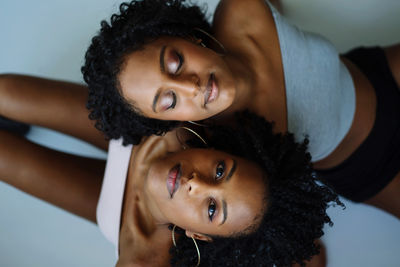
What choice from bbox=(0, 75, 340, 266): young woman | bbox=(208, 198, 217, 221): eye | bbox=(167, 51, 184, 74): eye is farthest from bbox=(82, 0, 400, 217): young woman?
bbox=(208, 198, 217, 221): eye

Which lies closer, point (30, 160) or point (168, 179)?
point (168, 179)

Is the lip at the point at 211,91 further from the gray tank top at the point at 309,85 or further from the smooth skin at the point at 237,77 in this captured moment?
the gray tank top at the point at 309,85

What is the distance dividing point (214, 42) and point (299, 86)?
310mm

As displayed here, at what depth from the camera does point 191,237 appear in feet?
3.58

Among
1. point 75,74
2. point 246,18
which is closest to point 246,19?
point 246,18

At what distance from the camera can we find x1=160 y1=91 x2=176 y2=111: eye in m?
0.99

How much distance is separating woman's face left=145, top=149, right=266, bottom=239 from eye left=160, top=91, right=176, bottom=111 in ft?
0.48

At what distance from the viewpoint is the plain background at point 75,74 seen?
4.72 feet

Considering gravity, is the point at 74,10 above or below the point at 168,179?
above

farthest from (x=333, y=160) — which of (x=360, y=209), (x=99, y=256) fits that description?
(x=99, y=256)

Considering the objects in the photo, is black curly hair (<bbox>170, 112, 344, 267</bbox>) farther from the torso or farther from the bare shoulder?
the bare shoulder

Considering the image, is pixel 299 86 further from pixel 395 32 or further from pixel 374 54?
pixel 395 32

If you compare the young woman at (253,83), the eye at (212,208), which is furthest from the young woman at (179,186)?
the young woman at (253,83)

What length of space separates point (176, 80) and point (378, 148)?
817 mm
